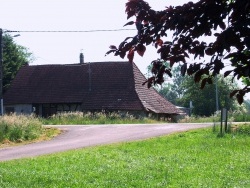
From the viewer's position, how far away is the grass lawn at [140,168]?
8914mm

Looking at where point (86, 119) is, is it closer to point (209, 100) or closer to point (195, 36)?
point (195, 36)

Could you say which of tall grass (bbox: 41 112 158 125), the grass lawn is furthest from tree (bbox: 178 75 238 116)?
the grass lawn

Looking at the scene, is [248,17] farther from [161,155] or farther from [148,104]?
[148,104]

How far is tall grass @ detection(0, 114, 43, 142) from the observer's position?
19.7 metres

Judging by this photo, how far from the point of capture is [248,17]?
10.3 ft

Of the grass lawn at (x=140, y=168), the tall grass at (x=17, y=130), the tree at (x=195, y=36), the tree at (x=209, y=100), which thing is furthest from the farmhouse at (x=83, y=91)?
the tree at (x=195, y=36)

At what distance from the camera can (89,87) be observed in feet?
145

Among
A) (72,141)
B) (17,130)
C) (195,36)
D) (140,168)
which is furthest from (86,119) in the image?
(195,36)

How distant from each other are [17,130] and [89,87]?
79.2ft

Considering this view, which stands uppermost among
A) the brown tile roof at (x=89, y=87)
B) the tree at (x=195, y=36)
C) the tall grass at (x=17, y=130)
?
the brown tile roof at (x=89, y=87)

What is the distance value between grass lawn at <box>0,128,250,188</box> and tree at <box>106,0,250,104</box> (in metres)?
5.26

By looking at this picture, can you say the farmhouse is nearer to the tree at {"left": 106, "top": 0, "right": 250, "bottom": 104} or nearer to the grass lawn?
the grass lawn

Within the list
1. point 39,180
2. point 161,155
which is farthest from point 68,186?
point 161,155

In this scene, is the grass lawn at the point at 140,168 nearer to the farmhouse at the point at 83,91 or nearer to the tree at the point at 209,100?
the farmhouse at the point at 83,91
